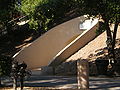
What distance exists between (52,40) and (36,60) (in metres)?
2.37

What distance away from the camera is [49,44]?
27359mm

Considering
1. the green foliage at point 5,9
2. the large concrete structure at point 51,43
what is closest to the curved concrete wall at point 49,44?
the large concrete structure at point 51,43

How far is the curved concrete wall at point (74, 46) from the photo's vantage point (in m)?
23.7

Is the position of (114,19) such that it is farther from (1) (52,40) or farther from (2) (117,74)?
(1) (52,40)

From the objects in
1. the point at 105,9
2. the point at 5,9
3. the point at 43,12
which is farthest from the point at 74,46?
the point at 5,9

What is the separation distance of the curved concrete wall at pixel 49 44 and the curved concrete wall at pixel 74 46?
199cm

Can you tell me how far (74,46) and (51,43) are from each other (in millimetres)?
3370

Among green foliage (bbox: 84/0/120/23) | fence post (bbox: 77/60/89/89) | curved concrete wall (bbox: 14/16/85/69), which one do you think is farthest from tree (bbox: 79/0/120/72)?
curved concrete wall (bbox: 14/16/85/69)

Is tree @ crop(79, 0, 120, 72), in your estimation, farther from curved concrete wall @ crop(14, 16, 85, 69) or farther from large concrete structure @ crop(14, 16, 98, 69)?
curved concrete wall @ crop(14, 16, 85, 69)

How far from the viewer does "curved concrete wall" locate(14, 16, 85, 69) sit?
26.2 meters

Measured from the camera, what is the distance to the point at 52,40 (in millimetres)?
27531

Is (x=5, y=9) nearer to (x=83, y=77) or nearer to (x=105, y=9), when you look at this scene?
(x=105, y=9)

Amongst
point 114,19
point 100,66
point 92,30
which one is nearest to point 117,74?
point 100,66

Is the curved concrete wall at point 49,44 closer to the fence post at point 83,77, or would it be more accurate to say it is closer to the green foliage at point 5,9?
the green foliage at point 5,9
